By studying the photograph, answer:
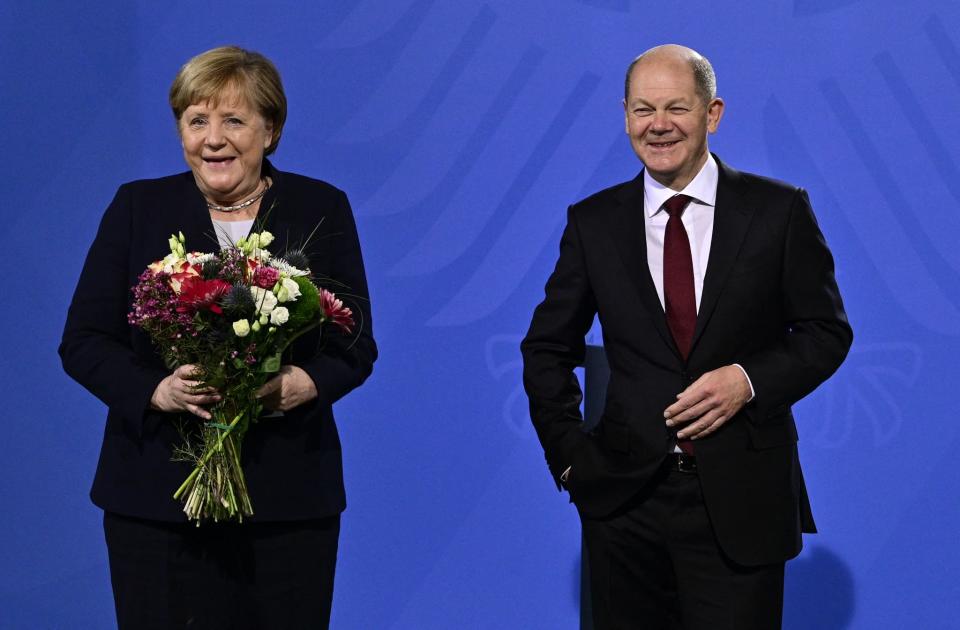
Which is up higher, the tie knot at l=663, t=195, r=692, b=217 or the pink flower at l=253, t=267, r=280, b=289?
the pink flower at l=253, t=267, r=280, b=289

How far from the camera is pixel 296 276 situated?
97.1 inches

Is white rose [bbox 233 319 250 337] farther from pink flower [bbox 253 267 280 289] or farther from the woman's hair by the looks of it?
the woman's hair

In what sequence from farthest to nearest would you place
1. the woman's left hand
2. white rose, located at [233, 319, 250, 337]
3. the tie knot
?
the tie knot
the woman's left hand
white rose, located at [233, 319, 250, 337]

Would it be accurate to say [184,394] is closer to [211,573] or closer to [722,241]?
[211,573]

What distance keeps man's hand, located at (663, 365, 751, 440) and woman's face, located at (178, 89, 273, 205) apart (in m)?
1.02

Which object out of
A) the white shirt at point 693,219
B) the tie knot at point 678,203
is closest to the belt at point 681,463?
the white shirt at point 693,219

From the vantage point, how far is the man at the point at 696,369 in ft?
8.72

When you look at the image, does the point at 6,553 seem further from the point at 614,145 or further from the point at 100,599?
the point at 614,145

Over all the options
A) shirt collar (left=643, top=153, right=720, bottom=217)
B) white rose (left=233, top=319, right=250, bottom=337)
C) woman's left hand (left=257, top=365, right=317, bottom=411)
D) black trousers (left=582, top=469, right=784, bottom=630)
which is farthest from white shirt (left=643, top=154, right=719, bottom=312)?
A: white rose (left=233, top=319, right=250, bottom=337)

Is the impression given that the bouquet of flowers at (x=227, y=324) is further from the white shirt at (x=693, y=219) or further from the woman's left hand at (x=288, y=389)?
the white shirt at (x=693, y=219)

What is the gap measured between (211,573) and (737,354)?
3.87 ft

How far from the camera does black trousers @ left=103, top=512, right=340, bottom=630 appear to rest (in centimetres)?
260

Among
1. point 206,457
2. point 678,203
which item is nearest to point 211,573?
point 206,457

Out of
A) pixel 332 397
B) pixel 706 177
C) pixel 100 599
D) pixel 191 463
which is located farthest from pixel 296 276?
pixel 100 599
